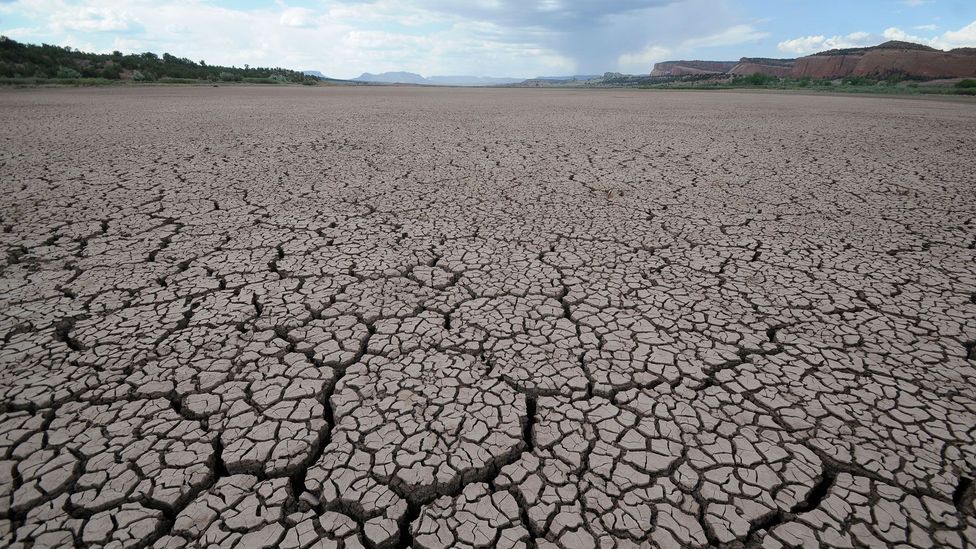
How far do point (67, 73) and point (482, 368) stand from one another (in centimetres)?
3417

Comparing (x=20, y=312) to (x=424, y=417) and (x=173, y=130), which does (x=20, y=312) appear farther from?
(x=173, y=130)

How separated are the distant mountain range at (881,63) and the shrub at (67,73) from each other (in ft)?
218

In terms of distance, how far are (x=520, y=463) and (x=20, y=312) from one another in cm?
254

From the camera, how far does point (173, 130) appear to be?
25.4ft

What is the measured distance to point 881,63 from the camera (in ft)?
172

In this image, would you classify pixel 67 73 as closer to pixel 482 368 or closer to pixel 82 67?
pixel 82 67

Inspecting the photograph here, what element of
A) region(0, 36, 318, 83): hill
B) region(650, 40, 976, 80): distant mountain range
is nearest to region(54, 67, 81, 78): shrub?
region(0, 36, 318, 83): hill

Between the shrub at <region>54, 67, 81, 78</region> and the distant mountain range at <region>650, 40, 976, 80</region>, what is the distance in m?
66.5

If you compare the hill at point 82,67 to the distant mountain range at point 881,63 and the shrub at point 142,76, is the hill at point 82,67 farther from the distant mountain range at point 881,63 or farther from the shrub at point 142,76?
the distant mountain range at point 881,63

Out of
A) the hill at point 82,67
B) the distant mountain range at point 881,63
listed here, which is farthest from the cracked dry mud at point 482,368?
the distant mountain range at point 881,63

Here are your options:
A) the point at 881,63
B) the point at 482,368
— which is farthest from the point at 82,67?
the point at 881,63

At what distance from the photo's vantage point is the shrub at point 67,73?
2372 centimetres

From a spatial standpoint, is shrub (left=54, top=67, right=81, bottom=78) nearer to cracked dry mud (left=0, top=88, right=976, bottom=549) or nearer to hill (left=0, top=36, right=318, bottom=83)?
hill (left=0, top=36, right=318, bottom=83)

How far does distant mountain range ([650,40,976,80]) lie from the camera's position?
44250mm
